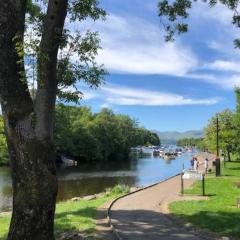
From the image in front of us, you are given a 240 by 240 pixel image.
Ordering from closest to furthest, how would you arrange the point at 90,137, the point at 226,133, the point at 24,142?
the point at 24,142 → the point at 226,133 → the point at 90,137

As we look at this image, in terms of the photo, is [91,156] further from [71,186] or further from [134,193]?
[134,193]

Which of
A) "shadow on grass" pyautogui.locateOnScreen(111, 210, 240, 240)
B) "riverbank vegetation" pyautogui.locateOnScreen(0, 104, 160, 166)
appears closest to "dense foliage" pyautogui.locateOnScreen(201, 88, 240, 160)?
"shadow on grass" pyautogui.locateOnScreen(111, 210, 240, 240)

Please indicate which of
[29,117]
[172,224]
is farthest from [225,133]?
[29,117]

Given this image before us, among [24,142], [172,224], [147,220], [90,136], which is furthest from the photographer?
[90,136]

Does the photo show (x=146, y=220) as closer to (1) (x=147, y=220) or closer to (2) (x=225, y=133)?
(1) (x=147, y=220)

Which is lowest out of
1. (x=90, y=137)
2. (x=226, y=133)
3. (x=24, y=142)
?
(x=24, y=142)

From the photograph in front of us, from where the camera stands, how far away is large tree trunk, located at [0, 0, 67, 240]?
1022 centimetres

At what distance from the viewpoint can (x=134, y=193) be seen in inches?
1106

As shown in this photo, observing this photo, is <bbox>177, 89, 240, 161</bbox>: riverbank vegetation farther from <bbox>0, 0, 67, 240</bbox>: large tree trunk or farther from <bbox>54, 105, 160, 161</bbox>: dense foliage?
<bbox>0, 0, 67, 240</bbox>: large tree trunk

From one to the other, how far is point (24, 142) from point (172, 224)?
7.92 m

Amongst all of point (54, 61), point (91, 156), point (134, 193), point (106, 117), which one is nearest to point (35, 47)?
point (54, 61)

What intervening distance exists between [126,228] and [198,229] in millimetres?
2177

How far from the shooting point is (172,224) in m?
16.8

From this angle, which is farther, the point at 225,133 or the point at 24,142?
the point at 225,133
